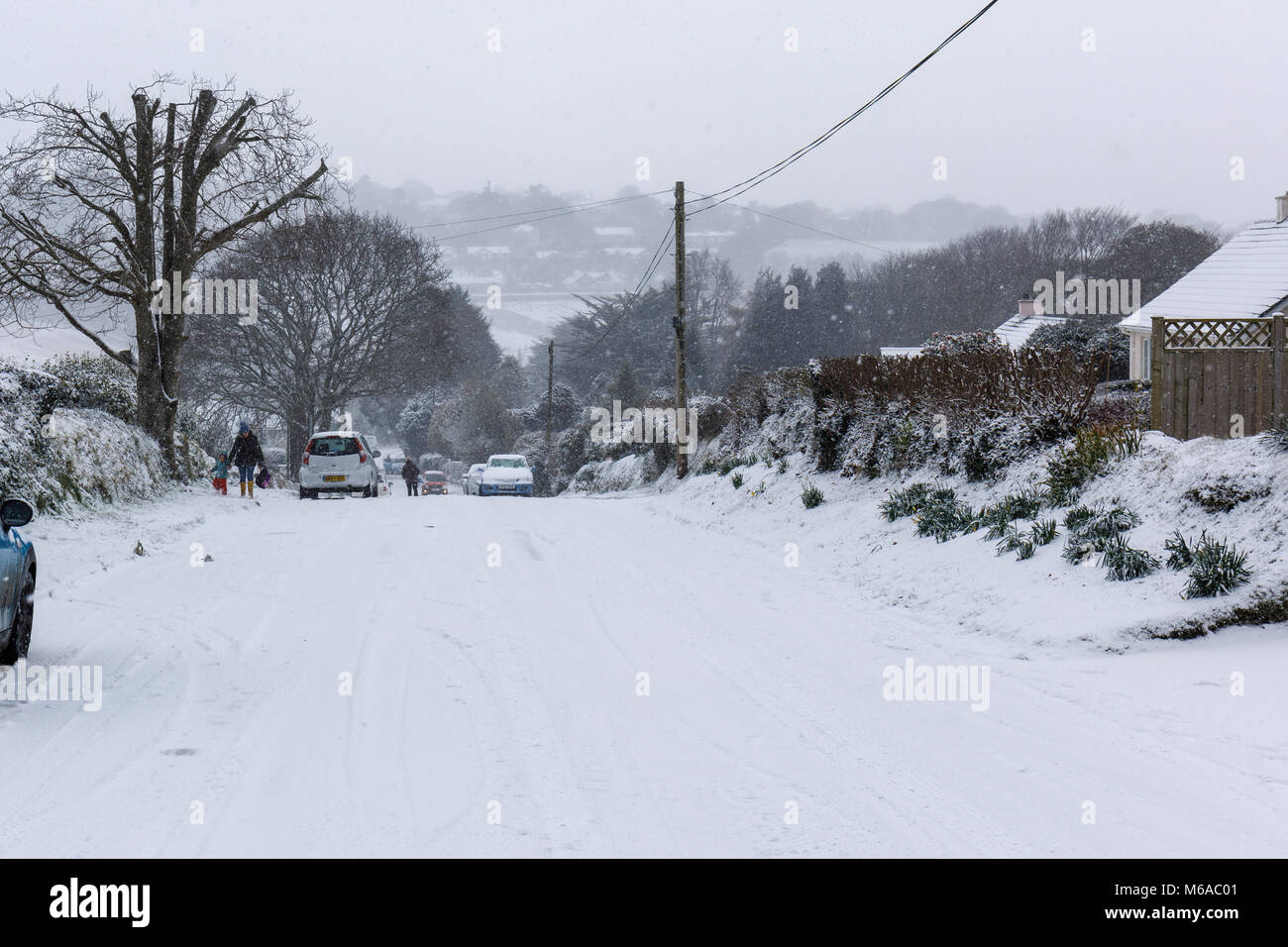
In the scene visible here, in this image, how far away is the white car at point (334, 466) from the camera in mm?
26422

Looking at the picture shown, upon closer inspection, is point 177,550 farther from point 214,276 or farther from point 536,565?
point 214,276

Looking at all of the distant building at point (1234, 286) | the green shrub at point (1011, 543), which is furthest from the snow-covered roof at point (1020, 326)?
the green shrub at point (1011, 543)

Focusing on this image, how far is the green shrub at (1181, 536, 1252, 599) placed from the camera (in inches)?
322

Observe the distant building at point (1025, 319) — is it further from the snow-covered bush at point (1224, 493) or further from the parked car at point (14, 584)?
the parked car at point (14, 584)

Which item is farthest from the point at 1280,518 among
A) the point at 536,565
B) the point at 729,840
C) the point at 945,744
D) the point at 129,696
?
the point at 129,696

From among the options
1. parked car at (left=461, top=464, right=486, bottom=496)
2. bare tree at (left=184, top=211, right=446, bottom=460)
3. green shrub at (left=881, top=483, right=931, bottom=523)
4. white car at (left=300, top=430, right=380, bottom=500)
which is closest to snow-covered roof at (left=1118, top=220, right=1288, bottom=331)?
green shrub at (left=881, top=483, right=931, bottom=523)

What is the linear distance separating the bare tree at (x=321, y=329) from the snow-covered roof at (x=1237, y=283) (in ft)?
90.9

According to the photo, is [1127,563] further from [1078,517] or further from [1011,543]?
[1011,543]

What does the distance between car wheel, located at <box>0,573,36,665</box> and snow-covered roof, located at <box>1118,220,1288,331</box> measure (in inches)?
1136

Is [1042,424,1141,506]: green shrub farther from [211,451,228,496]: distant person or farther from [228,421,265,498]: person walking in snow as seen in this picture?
[211,451,228,496]: distant person

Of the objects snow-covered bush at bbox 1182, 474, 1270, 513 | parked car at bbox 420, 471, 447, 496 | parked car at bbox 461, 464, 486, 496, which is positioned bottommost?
parked car at bbox 420, 471, 447, 496

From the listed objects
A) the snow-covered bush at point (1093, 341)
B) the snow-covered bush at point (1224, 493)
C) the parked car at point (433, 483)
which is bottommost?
the parked car at point (433, 483)

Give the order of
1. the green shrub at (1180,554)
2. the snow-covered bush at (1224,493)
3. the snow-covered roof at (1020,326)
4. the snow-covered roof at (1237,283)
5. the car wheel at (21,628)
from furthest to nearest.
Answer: the snow-covered roof at (1020,326), the snow-covered roof at (1237,283), the snow-covered bush at (1224,493), the green shrub at (1180,554), the car wheel at (21,628)
